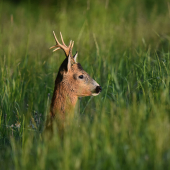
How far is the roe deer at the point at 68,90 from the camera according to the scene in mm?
3980

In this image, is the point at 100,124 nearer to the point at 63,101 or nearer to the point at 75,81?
the point at 63,101

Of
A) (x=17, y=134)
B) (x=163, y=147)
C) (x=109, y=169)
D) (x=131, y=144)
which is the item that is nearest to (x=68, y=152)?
(x=109, y=169)

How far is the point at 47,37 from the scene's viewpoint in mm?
8875

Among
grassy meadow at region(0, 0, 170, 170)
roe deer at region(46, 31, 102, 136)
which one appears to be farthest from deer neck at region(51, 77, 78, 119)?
grassy meadow at region(0, 0, 170, 170)

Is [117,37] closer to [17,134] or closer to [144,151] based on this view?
[17,134]

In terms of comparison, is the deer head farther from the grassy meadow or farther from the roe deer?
the grassy meadow

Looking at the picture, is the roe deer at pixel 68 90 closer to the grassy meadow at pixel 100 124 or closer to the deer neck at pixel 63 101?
the deer neck at pixel 63 101

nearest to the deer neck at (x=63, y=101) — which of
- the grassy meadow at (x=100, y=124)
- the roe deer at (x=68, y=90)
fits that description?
the roe deer at (x=68, y=90)

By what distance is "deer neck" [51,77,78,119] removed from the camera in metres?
4.00

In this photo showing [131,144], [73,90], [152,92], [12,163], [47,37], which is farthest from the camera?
[47,37]

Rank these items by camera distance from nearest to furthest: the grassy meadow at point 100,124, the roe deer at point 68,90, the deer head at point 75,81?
the grassy meadow at point 100,124, the roe deer at point 68,90, the deer head at point 75,81

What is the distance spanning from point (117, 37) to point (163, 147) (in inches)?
180

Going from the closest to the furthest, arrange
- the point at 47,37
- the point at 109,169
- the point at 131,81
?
the point at 109,169 → the point at 131,81 → the point at 47,37

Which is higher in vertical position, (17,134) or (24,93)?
(24,93)
